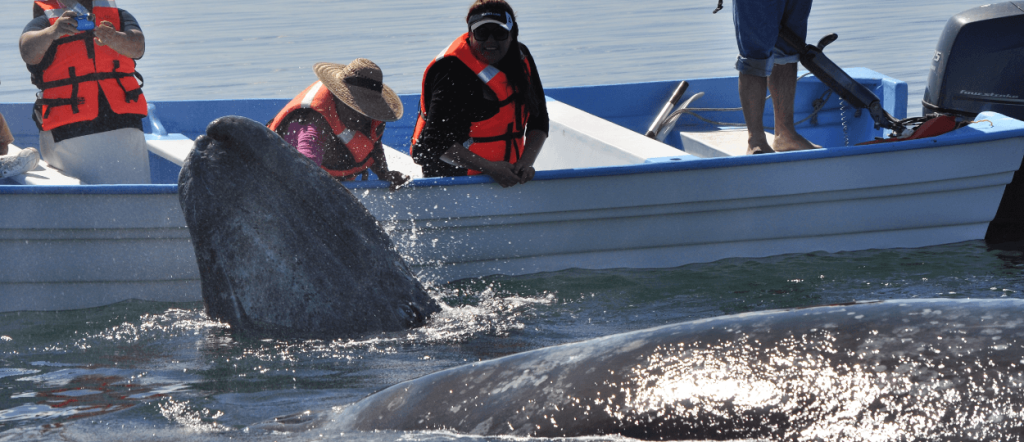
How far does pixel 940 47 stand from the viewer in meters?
8.26

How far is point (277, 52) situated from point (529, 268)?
19032 millimetres

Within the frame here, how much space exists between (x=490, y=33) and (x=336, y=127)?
1.26m

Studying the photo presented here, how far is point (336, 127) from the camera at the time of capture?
6648 millimetres

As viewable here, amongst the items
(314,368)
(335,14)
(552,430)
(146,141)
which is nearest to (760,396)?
(552,430)

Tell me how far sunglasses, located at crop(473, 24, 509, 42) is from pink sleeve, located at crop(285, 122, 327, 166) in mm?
1300

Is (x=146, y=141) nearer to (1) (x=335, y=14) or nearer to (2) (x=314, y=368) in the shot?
(2) (x=314, y=368)

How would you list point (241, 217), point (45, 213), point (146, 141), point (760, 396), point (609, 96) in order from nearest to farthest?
Result: point (760, 396), point (241, 217), point (45, 213), point (146, 141), point (609, 96)

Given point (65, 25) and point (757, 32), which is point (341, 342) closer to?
point (65, 25)

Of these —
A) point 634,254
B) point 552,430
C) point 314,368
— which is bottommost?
point 634,254

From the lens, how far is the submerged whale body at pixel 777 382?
1.84 meters

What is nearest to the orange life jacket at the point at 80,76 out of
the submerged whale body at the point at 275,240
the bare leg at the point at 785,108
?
the submerged whale body at the point at 275,240

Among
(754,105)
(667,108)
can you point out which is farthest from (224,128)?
(667,108)

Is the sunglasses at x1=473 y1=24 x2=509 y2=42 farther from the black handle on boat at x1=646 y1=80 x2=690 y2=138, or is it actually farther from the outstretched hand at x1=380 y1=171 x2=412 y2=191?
the black handle on boat at x1=646 y1=80 x2=690 y2=138

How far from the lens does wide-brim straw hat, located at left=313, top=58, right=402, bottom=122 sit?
6.50 m
